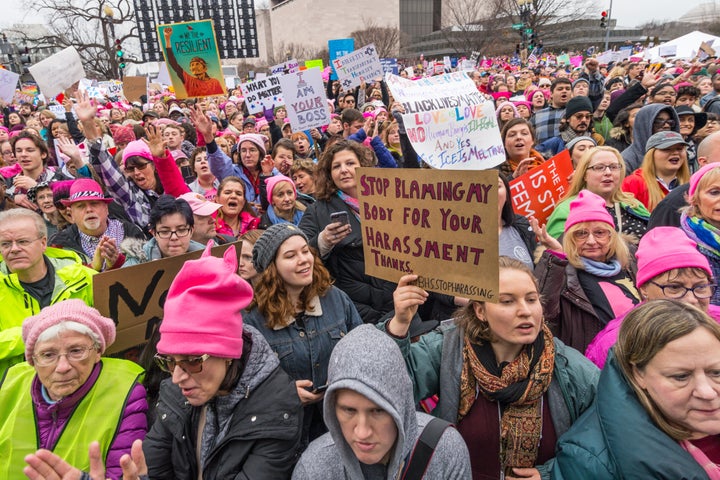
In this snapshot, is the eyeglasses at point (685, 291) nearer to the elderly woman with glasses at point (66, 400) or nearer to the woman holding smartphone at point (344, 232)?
the woman holding smartphone at point (344, 232)

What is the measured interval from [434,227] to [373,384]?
0.76 meters

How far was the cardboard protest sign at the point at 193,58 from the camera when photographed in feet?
23.2

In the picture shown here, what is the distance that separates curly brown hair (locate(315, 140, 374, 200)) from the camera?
3.66 meters

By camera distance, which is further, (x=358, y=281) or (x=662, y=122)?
(x=662, y=122)

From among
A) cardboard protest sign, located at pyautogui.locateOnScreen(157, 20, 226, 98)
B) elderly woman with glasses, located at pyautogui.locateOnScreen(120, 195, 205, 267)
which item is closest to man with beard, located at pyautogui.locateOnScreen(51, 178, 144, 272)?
elderly woman with glasses, located at pyautogui.locateOnScreen(120, 195, 205, 267)

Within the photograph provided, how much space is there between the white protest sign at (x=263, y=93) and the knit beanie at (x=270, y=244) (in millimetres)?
6761

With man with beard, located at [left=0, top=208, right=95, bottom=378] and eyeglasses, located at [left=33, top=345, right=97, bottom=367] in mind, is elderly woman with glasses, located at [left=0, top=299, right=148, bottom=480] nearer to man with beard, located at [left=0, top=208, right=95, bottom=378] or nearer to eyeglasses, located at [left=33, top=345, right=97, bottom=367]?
eyeglasses, located at [left=33, top=345, right=97, bottom=367]

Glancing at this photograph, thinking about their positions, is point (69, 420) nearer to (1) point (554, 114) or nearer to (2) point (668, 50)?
(1) point (554, 114)

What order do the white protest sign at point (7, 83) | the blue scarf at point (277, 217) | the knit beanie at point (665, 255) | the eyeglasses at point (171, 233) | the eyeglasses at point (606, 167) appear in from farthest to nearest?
the white protest sign at point (7, 83) → the blue scarf at point (277, 217) → the eyeglasses at point (606, 167) → the eyeglasses at point (171, 233) → the knit beanie at point (665, 255)

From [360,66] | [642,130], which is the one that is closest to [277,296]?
[642,130]

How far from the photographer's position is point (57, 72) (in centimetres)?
671

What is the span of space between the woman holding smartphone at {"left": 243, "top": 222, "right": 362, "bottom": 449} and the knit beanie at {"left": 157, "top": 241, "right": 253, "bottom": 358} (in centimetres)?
53

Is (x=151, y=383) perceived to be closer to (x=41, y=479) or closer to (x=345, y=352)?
(x=41, y=479)

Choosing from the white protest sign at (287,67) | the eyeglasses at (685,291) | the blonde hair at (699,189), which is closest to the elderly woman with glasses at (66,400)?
the eyeglasses at (685,291)
